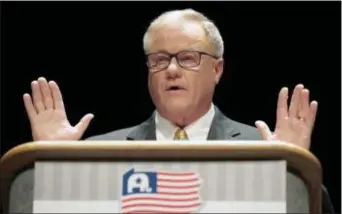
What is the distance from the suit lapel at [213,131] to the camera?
1553 millimetres

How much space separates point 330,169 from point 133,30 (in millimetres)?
733

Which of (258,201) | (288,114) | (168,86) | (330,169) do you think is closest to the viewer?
(258,201)

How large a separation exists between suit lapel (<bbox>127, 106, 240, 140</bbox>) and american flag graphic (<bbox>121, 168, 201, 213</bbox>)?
2.21ft

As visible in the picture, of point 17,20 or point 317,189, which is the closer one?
point 317,189

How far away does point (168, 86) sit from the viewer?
59.9 inches

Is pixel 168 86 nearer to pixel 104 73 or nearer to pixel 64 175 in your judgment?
pixel 64 175

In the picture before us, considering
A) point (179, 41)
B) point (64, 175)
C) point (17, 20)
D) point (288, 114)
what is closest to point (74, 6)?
point (17, 20)

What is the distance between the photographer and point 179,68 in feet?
4.94

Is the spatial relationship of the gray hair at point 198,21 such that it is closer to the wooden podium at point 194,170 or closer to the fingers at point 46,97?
the fingers at point 46,97

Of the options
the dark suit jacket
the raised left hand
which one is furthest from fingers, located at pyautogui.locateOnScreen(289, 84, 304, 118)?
the dark suit jacket

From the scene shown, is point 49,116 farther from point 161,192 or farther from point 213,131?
point 161,192

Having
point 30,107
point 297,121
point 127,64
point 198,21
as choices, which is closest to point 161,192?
point 297,121

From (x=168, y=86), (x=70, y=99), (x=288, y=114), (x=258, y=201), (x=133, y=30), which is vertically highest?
(x=133, y=30)

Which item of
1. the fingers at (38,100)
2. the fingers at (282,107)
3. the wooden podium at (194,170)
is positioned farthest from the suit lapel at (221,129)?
the wooden podium at (194,170)
